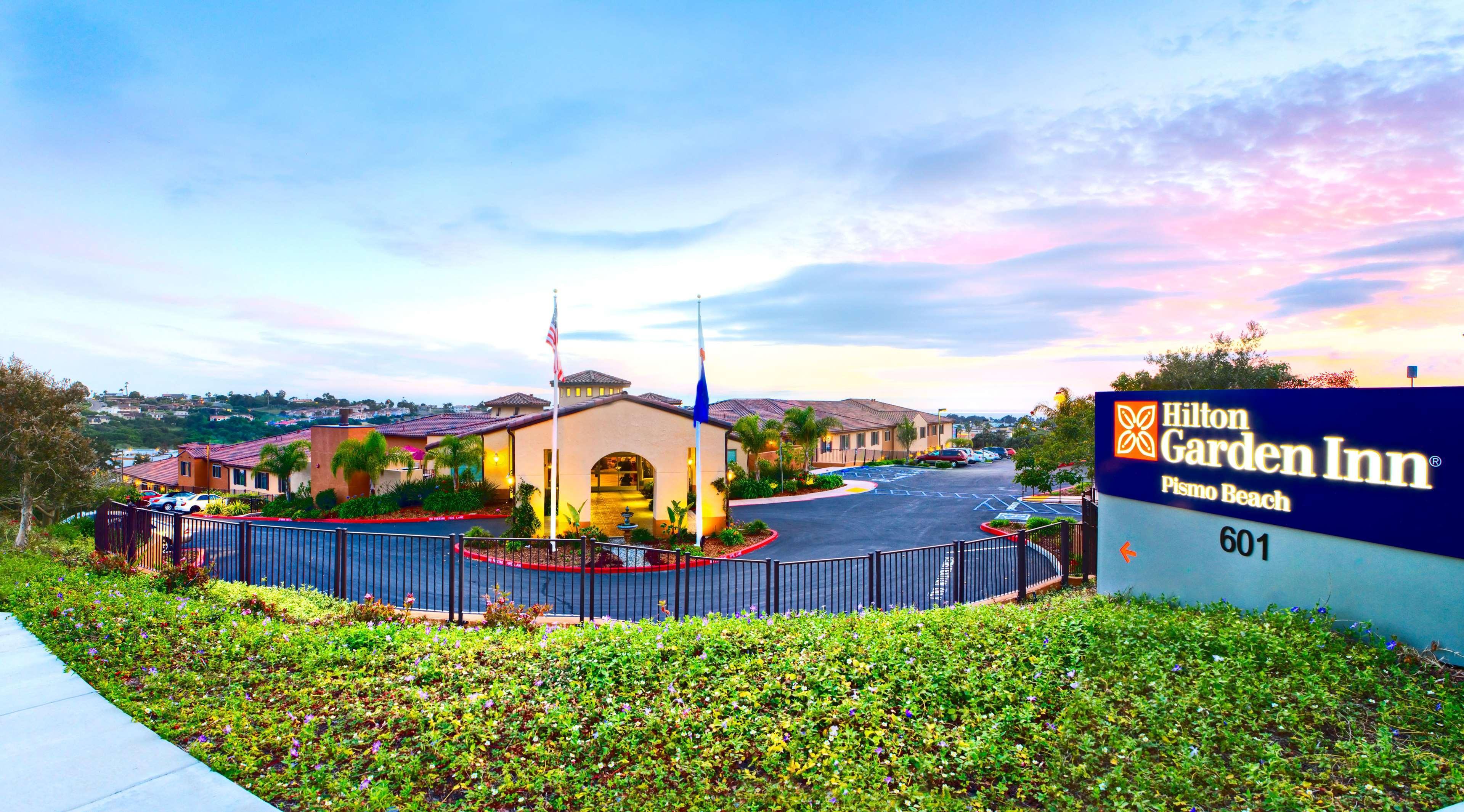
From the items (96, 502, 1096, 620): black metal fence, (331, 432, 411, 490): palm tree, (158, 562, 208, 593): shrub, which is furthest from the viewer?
(331, 432, 411, 490): palm tree

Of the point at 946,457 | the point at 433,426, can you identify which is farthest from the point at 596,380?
the point at 946,457

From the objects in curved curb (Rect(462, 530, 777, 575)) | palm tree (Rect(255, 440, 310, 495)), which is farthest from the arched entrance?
palm tree (Rect(255, 440, 310, 495))

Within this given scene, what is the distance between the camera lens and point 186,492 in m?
47.1

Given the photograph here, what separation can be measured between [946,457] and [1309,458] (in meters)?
50.3

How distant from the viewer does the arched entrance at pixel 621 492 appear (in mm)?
23487

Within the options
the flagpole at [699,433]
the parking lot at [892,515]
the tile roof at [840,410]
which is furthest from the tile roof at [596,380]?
the flagpole at [699,433]

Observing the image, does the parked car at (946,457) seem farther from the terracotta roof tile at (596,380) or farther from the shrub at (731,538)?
the shrub at (731,538)

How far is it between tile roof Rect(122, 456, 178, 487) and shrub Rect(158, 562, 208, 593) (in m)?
52.7

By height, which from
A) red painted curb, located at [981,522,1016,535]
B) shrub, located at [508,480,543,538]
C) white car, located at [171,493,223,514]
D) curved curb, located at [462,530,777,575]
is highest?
shrub, located at [508,480,543,538]

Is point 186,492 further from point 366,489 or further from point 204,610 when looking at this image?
point 204,610

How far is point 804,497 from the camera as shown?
34.8 m

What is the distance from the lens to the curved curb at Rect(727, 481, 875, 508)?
33.2 m

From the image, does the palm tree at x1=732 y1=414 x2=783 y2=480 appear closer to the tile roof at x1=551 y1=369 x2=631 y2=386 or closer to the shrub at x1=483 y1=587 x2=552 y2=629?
the tile roof at x1=551 y1=369 x2=631 y2=386

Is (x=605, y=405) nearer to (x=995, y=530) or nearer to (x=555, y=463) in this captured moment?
(x=555, y=463)
